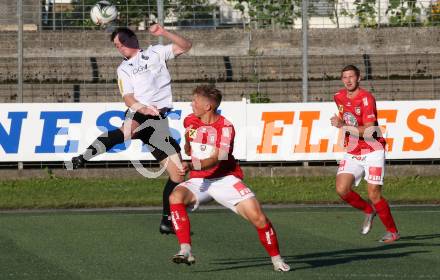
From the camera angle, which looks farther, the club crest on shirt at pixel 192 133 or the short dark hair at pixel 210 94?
the club crest on shirt at pixel 192 133

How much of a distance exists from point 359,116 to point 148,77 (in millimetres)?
2558

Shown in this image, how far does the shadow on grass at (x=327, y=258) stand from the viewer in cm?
1059

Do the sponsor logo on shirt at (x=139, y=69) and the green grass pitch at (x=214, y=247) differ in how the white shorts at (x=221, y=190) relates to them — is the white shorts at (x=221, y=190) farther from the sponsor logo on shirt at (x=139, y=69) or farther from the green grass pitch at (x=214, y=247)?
the sponsor logo on shirt at (x=139, y=69)

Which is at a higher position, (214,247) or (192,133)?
(192,133)

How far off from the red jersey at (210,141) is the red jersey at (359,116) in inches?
126

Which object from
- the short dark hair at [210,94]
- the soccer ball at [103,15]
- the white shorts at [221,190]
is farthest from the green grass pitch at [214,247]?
the soccer ball at [103,15]

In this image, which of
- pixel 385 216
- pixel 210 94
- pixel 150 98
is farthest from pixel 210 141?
pixel 385 216

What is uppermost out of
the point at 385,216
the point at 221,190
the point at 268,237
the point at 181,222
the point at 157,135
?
the point at 157,135

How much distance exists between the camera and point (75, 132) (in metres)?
18.9

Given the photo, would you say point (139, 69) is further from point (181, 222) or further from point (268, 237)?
point (268, 237)

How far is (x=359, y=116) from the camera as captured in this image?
13.0 m

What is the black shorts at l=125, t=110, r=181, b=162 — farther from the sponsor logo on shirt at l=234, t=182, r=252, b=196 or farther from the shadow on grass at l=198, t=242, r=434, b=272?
the sponsor logo on shirt at l=234, t=182, r=252, b=196

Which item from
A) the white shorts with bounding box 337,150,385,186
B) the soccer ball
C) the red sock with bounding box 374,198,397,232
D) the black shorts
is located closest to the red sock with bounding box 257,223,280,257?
the black shorts

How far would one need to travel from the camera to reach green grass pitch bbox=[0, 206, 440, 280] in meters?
10.1
